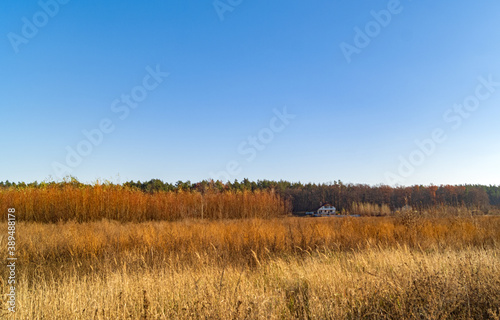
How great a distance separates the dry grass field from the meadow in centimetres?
3

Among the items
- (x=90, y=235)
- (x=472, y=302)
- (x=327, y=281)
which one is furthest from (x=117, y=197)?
(x=472, y=302)

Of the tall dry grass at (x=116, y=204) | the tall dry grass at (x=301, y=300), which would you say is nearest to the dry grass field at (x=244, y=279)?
the tall dry grass at (x=301, y=300)

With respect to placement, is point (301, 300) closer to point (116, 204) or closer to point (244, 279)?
point (244, 279)

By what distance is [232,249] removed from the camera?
345 inches

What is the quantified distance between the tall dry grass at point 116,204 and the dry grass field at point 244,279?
583 centimetres

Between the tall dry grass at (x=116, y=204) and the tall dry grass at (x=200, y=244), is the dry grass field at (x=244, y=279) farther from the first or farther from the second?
the tall dry grass at (x=116, y=204)

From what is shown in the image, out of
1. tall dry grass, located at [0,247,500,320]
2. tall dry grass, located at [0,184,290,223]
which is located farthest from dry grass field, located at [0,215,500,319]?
tall dry grass, located at [0,184,290,223]

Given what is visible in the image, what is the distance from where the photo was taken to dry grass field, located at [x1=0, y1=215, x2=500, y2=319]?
407cm

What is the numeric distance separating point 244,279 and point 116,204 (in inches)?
515

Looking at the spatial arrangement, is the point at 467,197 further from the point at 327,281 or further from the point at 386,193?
the point at 327,281

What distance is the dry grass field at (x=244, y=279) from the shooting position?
407 cm

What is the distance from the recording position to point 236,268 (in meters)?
6.59

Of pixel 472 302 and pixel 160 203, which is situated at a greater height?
pixel 160 203

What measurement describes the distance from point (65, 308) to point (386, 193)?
39420 millimetres
